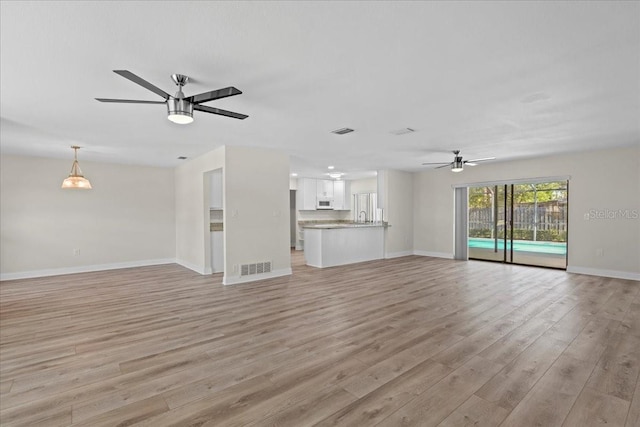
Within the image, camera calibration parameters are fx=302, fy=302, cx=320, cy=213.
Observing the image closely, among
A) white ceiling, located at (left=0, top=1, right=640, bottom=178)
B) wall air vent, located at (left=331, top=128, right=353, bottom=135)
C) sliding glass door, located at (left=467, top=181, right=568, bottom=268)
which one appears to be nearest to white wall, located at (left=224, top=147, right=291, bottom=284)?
white ceiling, located at (left=0, top=1, right=640, bottom=178)

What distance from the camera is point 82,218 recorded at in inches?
271

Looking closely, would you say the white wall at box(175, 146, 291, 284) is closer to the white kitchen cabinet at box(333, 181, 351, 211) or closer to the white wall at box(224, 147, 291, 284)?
the white wall at box(224, 147, 291, 284)

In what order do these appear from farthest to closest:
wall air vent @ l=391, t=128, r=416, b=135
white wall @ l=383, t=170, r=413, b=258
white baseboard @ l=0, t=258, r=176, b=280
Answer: white wall @ l=383, t=170, r=413, b=258 < white baseboard @ l=0, t=258, r=176, b=280 < wall air vent @ l=391, t=128, r=416, b=135

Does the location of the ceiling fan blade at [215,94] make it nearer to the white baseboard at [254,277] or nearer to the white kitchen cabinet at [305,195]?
the white baseboard at [254,277]

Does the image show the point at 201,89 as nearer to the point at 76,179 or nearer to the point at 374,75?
the point at 374,75

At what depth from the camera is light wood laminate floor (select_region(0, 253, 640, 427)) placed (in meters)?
1.97

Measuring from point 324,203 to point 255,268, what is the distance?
551 cm

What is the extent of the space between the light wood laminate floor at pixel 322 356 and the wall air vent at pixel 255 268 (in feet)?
2.14

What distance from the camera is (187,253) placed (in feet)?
24.0

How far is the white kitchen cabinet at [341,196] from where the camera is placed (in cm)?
1117

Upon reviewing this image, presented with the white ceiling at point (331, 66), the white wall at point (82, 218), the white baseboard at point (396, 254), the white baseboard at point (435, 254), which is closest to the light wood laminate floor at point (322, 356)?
the white wall at point (82, 218)

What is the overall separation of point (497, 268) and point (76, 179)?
29.4ft

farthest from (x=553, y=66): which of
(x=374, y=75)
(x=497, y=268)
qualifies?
(x=497, y=268)

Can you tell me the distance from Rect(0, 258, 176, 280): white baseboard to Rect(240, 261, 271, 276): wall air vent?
3417 millimetres
